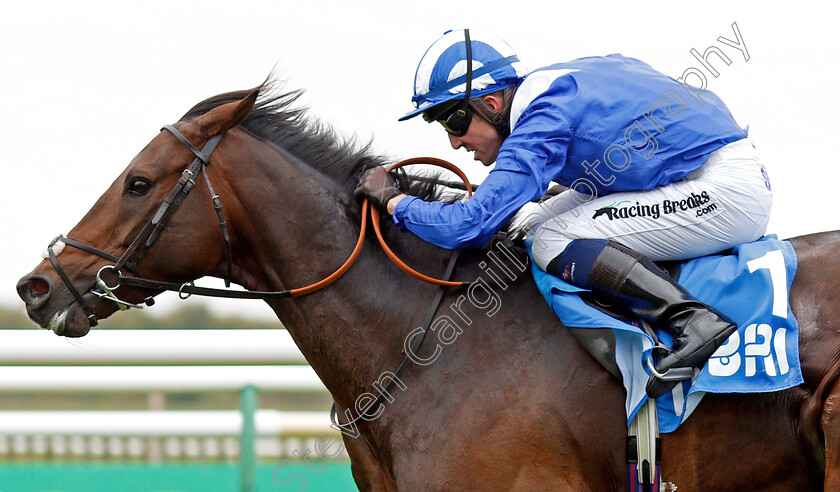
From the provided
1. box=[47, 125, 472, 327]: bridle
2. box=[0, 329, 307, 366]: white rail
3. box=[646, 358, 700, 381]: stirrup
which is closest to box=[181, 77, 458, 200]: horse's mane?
box=[47, 125, 472, 327]: bridle

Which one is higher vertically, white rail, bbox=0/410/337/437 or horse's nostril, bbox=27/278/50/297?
horse's nostril, bbox=27/278/50/297

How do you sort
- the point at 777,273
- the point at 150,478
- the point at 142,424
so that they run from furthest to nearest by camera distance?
the point at 150,478 → the point at 142,424 → the point at 777,273

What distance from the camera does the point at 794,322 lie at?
7.82 feet

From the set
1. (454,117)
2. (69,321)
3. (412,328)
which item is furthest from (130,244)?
(454,117)

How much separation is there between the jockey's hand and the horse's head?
505mm

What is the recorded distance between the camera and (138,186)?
270cm

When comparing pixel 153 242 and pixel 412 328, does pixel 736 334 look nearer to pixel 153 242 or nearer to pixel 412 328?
pixel 412 328

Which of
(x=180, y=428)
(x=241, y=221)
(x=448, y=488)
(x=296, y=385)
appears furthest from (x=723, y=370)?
(x=180, y=428)

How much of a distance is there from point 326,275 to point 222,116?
27.3 inches

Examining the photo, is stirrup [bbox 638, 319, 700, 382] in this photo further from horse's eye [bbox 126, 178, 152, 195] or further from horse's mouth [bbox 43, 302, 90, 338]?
horse's mouth [bbox 43, 302, 90, 338]

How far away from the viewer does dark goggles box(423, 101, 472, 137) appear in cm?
277

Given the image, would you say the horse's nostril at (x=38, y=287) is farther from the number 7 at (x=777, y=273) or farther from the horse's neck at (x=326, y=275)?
the number 7 at (x=777, y=273)

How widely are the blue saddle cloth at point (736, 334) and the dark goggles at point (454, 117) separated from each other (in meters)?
0.73

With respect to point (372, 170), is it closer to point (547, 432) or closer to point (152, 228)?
point (152, 228)
